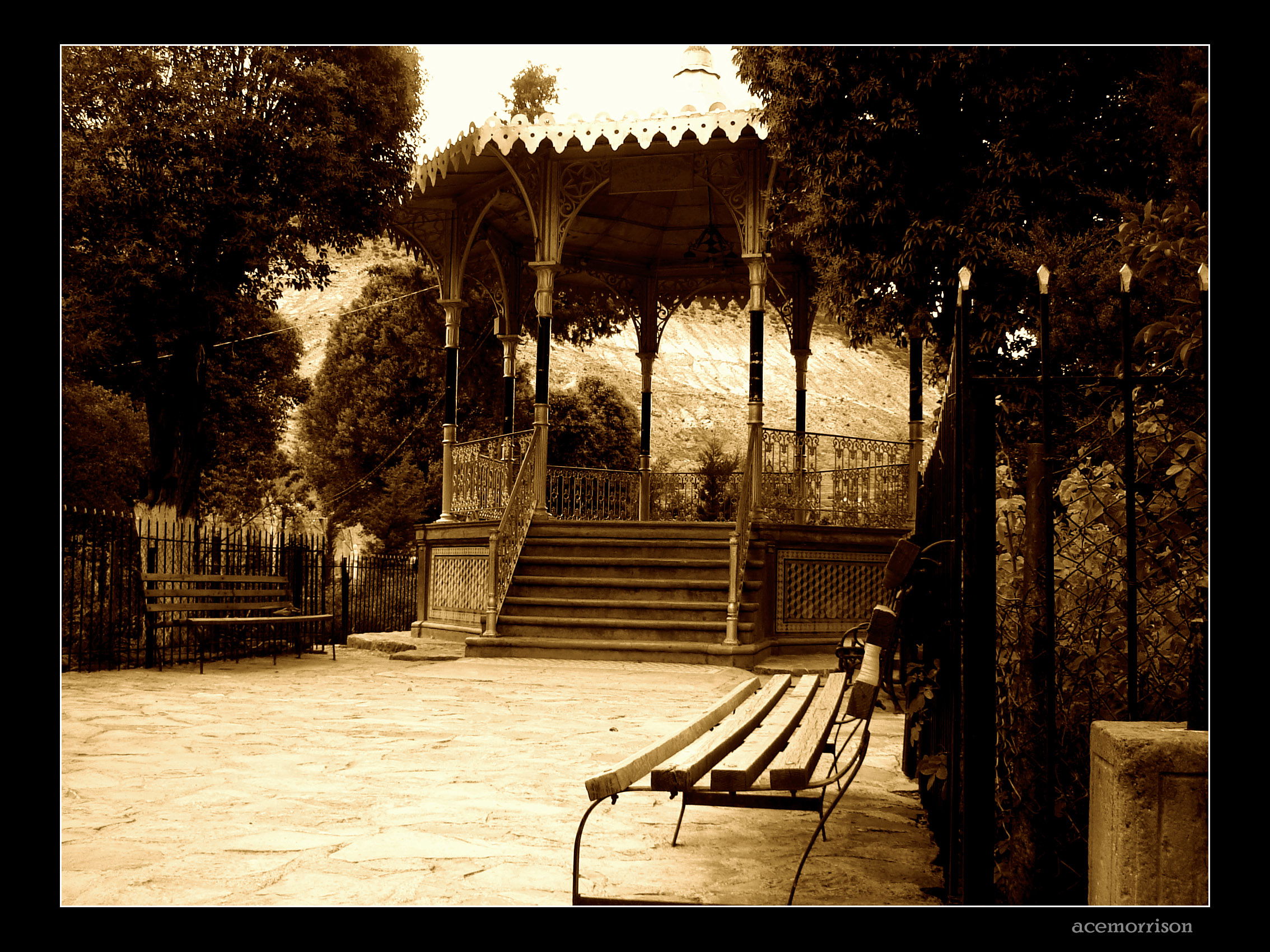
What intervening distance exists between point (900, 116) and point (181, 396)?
1056cm

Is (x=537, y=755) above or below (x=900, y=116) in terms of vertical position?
below

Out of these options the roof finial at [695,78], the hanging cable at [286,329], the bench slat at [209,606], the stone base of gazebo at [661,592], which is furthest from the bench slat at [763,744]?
the roof finial at [695,78]

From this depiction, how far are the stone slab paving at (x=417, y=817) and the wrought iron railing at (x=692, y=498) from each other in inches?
391

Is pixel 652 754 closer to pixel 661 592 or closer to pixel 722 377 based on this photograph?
pixel 661 592

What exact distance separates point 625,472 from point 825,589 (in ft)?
14.6

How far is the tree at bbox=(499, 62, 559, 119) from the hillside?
58.9ft

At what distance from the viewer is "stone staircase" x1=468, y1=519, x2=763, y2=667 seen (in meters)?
11.0

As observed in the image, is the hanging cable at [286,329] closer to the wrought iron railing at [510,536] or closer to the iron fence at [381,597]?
the wrought iron railing at [510,536]

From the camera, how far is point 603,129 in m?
11.6

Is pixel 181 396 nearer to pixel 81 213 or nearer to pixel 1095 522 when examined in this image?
pixel 81 213

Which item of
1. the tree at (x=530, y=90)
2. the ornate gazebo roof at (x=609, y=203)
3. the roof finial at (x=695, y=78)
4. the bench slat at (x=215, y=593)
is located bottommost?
the bench slat at (x=215, y=593)

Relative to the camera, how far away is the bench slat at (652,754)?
2.81 m
